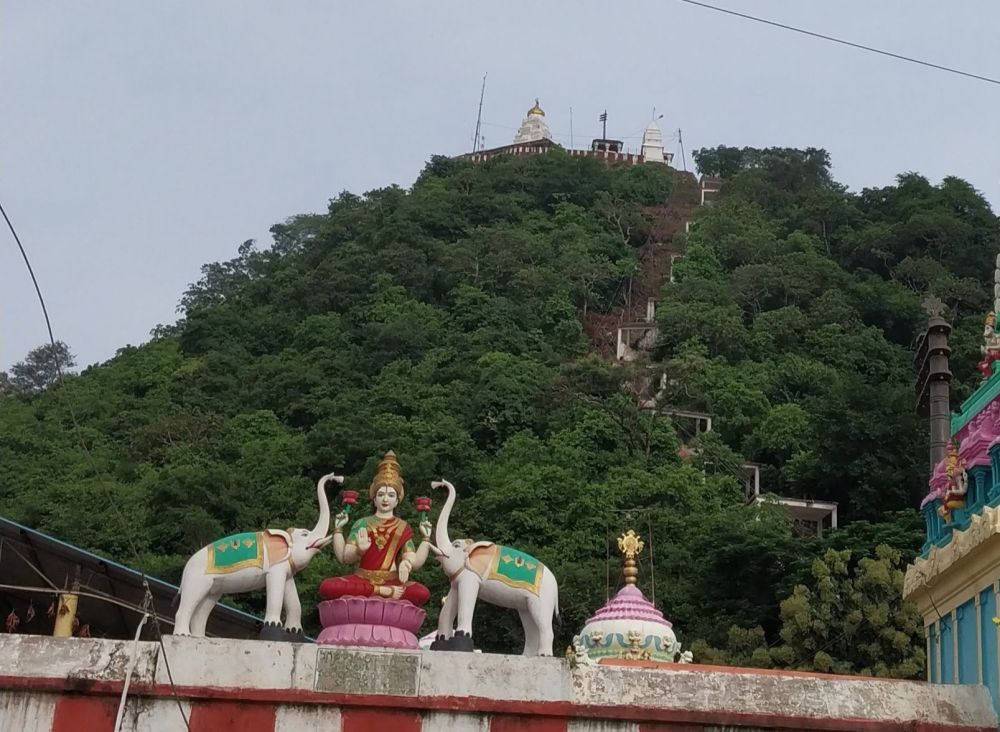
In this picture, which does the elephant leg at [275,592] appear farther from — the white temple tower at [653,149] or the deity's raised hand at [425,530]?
the white temple tower at [653,149]

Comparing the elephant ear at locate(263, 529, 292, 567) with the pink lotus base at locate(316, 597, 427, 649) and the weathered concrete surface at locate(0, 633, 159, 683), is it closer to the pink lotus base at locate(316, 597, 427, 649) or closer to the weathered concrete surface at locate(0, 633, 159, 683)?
the pink lotus base at locate(316, 597, 427, 649)

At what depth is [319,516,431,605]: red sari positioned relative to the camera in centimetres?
1361

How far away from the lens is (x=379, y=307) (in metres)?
70.1

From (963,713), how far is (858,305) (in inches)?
2177

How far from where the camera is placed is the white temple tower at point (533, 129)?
10975 cm

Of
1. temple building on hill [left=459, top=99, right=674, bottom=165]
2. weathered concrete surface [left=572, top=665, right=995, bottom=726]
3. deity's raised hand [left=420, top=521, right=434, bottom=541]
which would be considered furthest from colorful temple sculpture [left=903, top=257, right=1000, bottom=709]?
temple building on hill [left=459, top=99, right=674, bottom=165]

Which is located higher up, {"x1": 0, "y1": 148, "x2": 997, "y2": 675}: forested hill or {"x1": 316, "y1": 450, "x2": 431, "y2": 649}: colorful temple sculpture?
{"x1": 0, "y1": 148, "x2": 997, "y2": 675}: forested hill

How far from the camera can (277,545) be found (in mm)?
13578

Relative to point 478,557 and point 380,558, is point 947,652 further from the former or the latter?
point 380,558

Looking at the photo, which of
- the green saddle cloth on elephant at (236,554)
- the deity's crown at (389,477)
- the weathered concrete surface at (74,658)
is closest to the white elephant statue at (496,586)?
the deity's crown at (389,477)


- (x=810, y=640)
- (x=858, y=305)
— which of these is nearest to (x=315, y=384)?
(x=858, y=305)

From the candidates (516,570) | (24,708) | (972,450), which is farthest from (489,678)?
(972,450)

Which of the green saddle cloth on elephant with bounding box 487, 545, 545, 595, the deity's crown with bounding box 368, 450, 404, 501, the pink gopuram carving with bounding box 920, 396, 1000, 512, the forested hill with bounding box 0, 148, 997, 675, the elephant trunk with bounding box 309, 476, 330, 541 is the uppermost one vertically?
the forested hill with bounding box 0, 148, 997, 675

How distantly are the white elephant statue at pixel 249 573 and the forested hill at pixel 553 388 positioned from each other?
1992 centimetres
